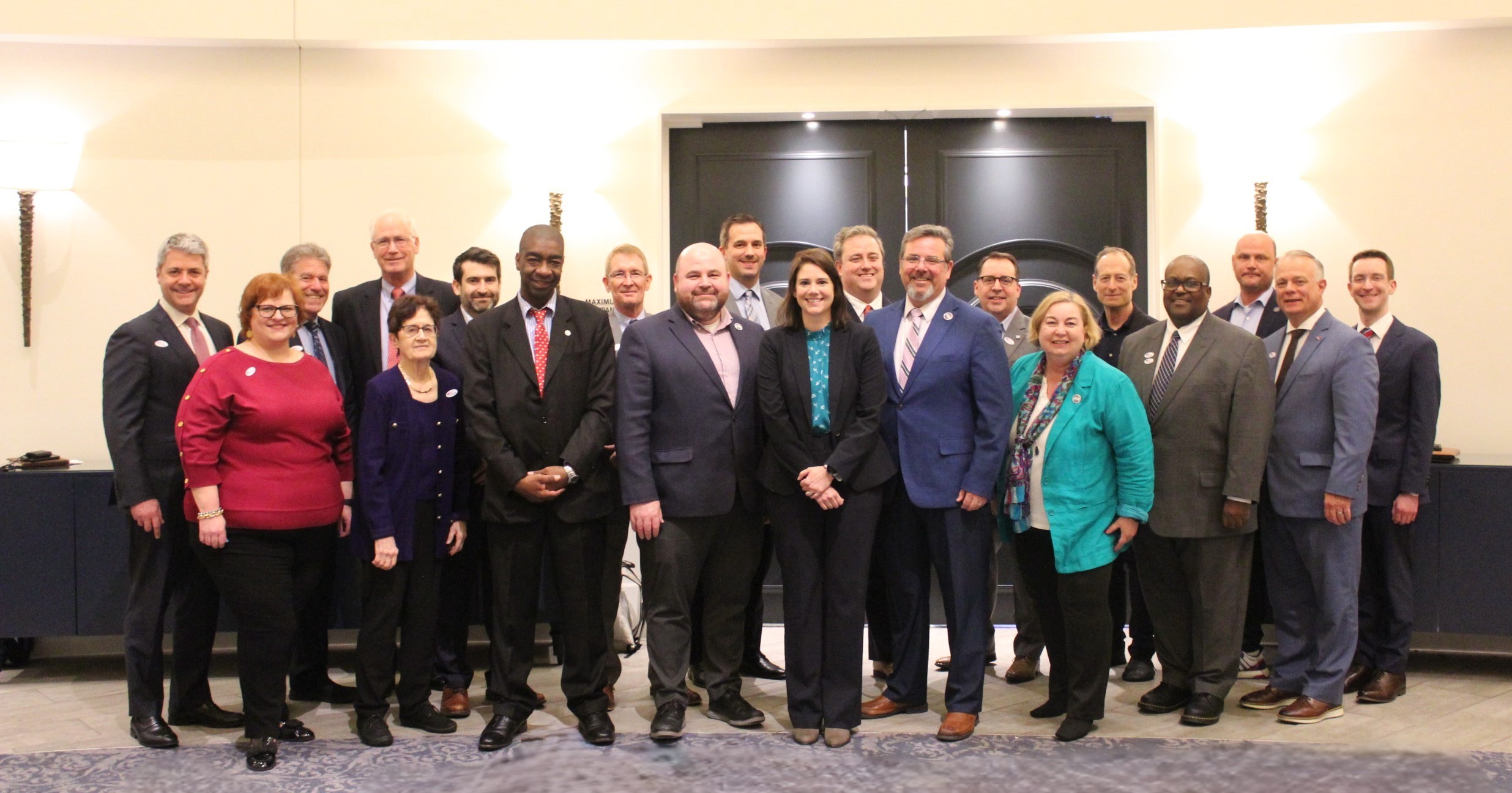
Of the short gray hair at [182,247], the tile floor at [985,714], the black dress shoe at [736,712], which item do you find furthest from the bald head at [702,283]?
the short gray hair at [182,247]

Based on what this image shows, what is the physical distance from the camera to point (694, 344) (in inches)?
158

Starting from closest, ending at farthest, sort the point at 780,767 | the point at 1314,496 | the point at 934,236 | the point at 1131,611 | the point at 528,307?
the point at 780,767
the point at 528,307
the point at 934,236
the point at 1314,496
the point at 1131,611

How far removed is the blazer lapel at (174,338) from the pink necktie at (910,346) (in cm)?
249

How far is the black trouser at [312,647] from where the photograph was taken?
459cm

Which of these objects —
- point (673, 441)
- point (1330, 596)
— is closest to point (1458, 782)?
point (1330, 596)

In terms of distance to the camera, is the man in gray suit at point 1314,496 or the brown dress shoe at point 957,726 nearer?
the brown dress shoe at point 957,726

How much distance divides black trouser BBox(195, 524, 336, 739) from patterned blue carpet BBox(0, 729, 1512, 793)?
221 mm

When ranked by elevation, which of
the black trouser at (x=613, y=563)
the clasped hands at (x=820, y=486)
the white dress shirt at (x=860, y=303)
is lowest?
the black trouser at (x=613, y=563)

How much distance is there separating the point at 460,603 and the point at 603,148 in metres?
2.80

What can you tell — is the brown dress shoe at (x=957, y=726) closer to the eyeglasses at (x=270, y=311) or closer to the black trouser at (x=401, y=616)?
the black trouser at (x=401, y=616)

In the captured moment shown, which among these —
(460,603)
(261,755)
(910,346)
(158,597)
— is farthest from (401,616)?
(910,346)

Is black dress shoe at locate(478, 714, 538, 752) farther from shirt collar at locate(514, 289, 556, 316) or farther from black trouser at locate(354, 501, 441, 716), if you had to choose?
shirt collar at locate(514, 289, 556, 316)

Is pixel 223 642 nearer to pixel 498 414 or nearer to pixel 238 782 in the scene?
pixel 238 782

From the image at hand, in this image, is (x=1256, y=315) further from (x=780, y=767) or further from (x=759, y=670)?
(x=780, y=767)
